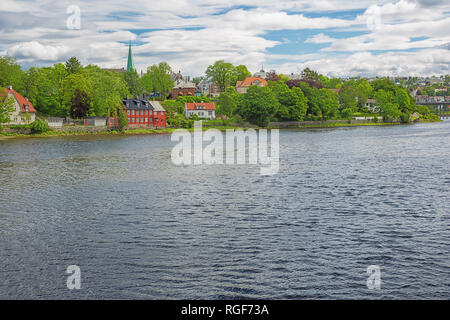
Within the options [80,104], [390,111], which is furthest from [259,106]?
[390,111]

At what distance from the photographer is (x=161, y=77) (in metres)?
169

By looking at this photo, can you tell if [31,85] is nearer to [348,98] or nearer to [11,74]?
[11,74]

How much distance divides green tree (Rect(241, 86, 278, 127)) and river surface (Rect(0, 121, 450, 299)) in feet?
261

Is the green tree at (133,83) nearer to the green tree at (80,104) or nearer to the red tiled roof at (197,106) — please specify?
the red tiled roof at (197,106)

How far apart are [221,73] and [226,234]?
537 feet

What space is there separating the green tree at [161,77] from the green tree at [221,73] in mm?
18299

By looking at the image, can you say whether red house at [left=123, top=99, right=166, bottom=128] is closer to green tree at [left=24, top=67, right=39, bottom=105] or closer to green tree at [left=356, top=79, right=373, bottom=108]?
green tree at [left=24, top=67, right=39, bottom=105]

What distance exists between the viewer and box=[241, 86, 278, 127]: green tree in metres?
119

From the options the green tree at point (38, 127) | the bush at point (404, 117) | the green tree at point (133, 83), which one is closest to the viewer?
the green tree at point (38, 127)

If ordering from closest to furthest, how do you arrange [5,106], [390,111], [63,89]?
[5,106]
[63,89]
[390,111]

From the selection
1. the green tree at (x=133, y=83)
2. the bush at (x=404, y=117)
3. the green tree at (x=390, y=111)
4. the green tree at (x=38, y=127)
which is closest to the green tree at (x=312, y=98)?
the green tree at (x=390, y=111)

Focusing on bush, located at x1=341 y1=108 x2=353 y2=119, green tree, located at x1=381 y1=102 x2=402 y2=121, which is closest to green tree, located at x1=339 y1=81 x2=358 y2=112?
bush, located at x1=341 y1=108 x2=353 y2=119

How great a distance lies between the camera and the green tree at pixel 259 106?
390ft
